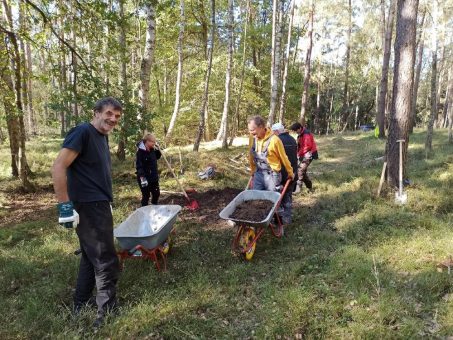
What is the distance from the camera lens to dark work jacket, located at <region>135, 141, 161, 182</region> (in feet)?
22.2

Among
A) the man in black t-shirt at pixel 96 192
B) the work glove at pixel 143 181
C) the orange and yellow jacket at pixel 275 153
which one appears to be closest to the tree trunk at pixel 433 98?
the orange and yellow jacket at pixel 275 153

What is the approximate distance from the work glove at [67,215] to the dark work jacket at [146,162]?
3.54 metres

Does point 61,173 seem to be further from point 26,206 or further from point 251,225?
point 26,206

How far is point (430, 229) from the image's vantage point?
5.32 m

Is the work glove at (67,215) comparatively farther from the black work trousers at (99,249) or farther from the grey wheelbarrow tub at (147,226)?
the grey wheelbarrow tub at (147,226)

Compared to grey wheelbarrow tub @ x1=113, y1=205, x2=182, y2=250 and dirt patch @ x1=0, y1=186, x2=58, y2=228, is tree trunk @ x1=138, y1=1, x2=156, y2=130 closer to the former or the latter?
dirt patch @ x1=0, y1=186, x2=58, y2=228

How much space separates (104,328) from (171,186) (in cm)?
646

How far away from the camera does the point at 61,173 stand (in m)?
3.14

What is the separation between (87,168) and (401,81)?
6650 millimetres

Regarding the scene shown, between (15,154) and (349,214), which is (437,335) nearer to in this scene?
(349,214)

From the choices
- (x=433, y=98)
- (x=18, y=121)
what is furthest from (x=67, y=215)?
(x=433, y=98)

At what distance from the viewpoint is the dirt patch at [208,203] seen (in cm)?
693

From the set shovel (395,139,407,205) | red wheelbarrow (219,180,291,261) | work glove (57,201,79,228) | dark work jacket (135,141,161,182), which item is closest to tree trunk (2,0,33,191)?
dark work jacket (135,141,161,182)

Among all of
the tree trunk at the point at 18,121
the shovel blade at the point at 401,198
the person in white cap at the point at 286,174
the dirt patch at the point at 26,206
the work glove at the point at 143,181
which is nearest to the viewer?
the person in white cap at the point at 286,174
